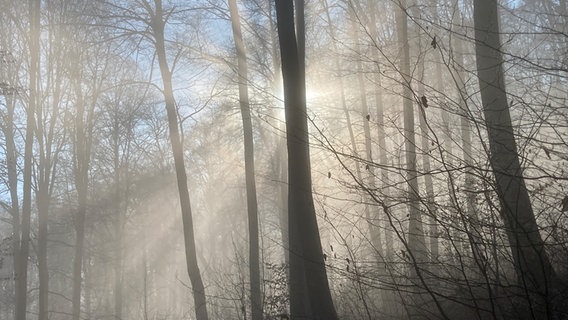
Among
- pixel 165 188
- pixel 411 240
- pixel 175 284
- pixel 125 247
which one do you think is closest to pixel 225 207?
pixel 165 188

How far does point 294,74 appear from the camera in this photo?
7.76 m

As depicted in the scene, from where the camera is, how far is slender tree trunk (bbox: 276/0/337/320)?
700 cm

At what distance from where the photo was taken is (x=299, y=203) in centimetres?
746

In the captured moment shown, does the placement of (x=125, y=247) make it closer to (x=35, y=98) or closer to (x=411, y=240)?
(x=35, y=98)

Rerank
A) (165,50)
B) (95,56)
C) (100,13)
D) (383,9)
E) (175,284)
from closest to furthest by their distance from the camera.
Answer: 1. (100,13)
2. (165,50)
3. (383,9)
4. (95,56)
5. (175,284)

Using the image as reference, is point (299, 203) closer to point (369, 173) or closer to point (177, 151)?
point (369, 173)

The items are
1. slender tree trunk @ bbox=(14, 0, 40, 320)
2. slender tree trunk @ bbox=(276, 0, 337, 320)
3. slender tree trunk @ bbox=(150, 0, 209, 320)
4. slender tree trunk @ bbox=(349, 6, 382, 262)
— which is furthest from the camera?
slender tree trunk @ bbox=(14, 0, 40, 320)

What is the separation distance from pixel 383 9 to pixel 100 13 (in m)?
8.67

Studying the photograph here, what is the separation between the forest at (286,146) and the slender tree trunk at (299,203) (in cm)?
3

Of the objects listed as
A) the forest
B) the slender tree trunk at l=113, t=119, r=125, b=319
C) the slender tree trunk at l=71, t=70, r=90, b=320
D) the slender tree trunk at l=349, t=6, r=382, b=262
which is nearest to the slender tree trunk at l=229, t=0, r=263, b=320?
the forest

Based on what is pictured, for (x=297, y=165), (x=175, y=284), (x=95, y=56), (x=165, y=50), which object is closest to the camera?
(x=297, y=165)

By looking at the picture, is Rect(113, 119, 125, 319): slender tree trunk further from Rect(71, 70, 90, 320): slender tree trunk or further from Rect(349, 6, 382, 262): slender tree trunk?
Rect(349, 6, 382, 262): slender tree trunk

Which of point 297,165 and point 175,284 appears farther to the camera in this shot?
point 175,284

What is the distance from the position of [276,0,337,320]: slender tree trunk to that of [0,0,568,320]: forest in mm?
28
